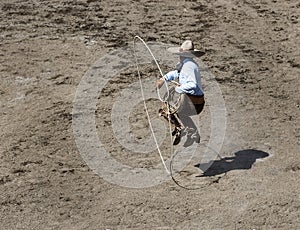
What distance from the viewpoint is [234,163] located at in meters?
9.57

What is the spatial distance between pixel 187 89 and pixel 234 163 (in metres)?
1.46

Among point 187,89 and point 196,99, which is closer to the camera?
point 187,89

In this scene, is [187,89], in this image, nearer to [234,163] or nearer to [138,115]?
[234,163]

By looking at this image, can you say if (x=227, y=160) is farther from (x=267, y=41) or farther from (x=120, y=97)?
(x=267, y=41)

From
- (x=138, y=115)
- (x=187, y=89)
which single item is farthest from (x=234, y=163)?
(x=138, y=115)

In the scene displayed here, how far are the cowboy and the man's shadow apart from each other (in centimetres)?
44

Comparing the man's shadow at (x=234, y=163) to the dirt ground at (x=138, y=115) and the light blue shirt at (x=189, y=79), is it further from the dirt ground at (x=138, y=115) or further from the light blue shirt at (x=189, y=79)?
the light blue shirt at (x=189, y=79)

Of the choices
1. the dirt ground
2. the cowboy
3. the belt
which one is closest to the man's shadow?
the dirt ground

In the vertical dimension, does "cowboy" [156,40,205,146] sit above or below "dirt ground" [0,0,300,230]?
above

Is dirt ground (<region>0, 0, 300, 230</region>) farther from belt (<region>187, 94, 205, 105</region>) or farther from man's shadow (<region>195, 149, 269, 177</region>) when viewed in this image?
belt (<region>187, 94, 205, 105</region>)

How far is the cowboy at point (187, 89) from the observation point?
29.2 feet

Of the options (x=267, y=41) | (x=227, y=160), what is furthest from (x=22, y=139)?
(x=267, y=41)

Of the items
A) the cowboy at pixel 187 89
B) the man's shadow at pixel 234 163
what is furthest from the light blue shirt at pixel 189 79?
the man's shadow at pixel 234 163

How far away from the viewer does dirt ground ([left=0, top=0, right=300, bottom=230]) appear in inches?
338
